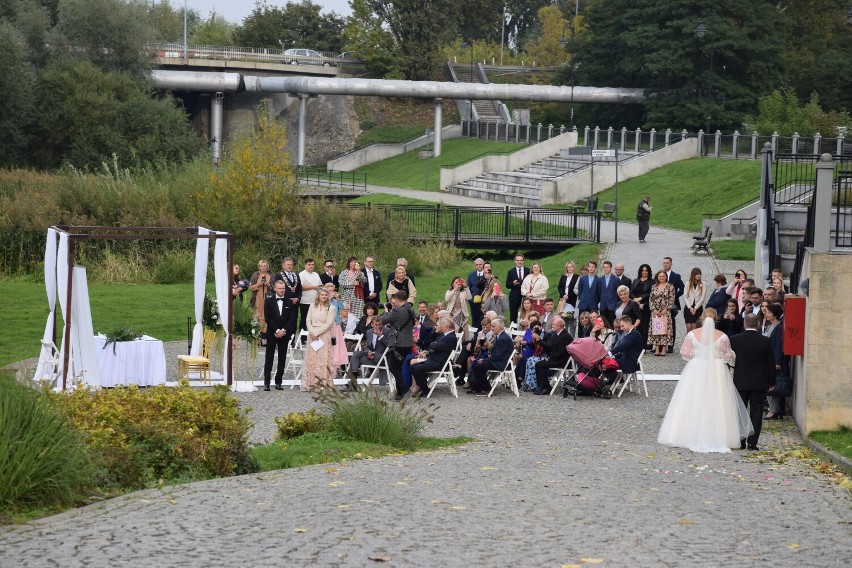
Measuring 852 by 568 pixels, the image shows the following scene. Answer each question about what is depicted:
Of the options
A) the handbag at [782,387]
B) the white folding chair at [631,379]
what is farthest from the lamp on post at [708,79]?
the handbag at [782,387]

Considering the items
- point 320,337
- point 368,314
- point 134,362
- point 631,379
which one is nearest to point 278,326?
point 320,337

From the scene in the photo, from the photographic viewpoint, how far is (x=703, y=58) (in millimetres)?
66062

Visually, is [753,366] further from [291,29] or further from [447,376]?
[291,29]

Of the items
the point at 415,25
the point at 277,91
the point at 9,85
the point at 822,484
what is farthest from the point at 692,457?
the point at 415,25

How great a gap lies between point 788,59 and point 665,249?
3373cm

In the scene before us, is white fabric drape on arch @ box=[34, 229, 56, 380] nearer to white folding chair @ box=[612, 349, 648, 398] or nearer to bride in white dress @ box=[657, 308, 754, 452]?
white folding chair @ box=[612, 349, 648, 398]

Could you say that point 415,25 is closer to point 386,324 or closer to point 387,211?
point 387,211

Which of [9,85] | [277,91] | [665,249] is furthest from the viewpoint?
[277,91]

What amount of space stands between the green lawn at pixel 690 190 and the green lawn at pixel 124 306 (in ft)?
36.3

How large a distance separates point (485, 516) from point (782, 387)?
8.66 metres

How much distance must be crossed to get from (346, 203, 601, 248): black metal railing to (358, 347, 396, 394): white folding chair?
53.1 feet

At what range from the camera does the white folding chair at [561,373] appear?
19.9m

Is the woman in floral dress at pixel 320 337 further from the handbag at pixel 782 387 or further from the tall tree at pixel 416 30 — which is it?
the tall tree at pixel 416 30

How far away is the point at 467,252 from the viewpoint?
130 ft
